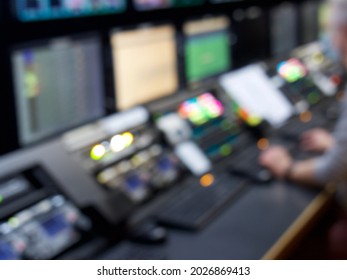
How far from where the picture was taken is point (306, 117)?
3.15 meters

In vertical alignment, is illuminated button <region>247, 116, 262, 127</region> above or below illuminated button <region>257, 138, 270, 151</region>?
above

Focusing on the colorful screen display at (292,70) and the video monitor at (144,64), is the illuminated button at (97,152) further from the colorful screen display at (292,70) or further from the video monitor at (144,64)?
the colorful screen display at (292,70)

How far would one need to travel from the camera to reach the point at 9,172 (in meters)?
1.67

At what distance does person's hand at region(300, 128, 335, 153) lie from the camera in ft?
8.53

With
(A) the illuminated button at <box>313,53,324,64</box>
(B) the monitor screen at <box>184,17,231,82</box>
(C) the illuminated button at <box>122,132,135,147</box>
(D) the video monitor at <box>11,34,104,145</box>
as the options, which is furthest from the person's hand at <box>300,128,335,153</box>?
(A) the illuminated button at <box>313,53,324,64</box>

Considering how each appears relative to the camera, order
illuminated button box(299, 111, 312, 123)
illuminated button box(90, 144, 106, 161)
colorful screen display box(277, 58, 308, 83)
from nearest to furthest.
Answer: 1. illuminated button box(90, 144, 106, 161)
2. illuminated button box(299, 111, 312, 123)
3. colorful screen display box(277, 58, 308, 83)

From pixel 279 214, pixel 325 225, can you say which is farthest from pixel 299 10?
pixel 279 214

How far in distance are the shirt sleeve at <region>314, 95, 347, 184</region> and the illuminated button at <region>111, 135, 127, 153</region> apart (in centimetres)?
73

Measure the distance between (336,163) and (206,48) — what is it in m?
0.84

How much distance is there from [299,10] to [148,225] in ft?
7.52

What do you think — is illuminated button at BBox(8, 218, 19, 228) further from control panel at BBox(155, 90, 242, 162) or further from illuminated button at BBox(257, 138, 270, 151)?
illuminated button at BBox(257, 138, 270, 151)

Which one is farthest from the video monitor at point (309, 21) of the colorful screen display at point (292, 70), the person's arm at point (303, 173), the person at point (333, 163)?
the person's arm at point (303, 173)

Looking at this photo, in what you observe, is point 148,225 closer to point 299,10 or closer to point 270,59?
point 270,59

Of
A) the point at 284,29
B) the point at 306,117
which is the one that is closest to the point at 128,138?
the point at 306,117
